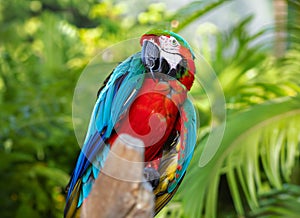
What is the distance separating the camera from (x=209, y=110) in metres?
2.60

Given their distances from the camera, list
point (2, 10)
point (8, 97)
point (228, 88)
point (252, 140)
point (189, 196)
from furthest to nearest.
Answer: point (2, 10), point (8, 97), point (228, 88), point (252, 140), point (189, 196)

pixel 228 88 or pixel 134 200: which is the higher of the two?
pixel 228 88

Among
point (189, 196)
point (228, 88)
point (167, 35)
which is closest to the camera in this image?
point (167, 35)

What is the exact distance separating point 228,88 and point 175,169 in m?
2.13

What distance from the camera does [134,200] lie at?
52 centimetres

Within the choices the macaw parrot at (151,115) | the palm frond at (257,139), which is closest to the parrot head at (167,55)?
the macaw parrot at (151,115)

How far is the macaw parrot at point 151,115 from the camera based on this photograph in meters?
0.51

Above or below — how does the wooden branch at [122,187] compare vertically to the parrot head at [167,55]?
below

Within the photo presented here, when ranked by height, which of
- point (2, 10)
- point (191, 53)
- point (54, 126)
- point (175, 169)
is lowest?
point (54, 126)

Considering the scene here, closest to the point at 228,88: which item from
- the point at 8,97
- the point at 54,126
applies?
the point at 54,126

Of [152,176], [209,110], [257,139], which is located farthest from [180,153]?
[209,110]

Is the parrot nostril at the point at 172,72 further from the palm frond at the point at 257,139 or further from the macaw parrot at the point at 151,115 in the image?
the palm frond at the point at 257,139

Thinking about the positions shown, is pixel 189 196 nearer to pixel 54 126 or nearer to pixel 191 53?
pixel 191 53

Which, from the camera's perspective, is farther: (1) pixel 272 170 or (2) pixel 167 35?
(1) pixel 272 170
